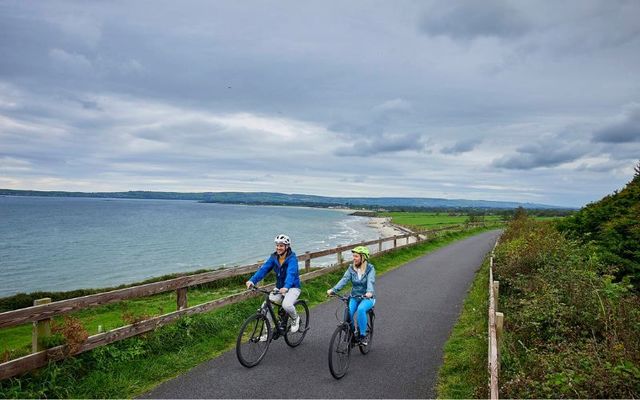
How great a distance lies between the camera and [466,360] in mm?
6969

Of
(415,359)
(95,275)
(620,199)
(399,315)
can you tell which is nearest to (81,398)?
(415,359)

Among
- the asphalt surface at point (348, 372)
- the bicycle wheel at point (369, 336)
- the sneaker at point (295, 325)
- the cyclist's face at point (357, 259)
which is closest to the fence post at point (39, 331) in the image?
the asphalt surface at point (348, 372)

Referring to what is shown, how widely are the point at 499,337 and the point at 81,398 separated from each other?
562 cm

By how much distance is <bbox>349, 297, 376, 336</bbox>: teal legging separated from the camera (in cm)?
692

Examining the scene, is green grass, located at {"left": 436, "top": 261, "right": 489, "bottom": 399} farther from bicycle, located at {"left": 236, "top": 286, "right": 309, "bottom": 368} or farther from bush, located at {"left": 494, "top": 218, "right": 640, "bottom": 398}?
bicycle, located at {"left": 236, "top": 286, "right": 309, "bottom": 368}

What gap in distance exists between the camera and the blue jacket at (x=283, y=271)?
7301mm

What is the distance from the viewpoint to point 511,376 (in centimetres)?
577

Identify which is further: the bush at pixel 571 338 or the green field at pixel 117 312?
the green field at pixel 117 312

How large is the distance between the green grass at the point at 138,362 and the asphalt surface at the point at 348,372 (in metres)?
0.35

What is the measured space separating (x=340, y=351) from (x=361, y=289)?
47.0 inches

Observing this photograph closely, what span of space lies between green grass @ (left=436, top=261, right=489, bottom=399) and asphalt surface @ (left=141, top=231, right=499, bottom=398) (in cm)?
17

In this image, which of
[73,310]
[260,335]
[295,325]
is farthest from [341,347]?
[73,310]

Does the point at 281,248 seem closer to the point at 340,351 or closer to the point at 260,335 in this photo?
the point at 260,335

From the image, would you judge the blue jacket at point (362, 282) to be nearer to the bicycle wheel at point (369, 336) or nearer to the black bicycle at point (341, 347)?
the black bicycle at point (341, 347)
